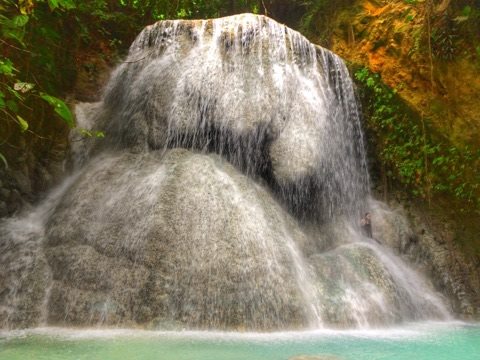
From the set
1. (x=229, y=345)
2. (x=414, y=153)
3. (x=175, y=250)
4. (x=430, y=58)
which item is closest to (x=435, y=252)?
(x=414, y=153)

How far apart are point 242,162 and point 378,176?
3157 mm

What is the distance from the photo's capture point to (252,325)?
4.98m

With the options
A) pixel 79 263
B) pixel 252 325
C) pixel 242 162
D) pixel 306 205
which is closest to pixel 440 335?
pixel 252 325

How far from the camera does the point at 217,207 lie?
6.08 metres

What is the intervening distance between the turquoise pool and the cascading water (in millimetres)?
398

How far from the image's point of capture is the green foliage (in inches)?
320

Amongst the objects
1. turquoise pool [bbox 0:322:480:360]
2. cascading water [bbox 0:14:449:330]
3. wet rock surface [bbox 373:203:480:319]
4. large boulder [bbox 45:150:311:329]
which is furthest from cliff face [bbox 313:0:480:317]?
large boulder [bbox 45:150:311:329]

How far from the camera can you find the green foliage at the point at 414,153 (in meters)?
8.14

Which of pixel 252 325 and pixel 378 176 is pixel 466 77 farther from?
pixel 252 325

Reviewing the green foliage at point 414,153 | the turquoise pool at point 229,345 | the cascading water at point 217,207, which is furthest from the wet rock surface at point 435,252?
the turquoise pool at point 229,345

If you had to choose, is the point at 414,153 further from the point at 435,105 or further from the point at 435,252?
the point at 435,252

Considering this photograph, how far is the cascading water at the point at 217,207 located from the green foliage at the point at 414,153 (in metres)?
0.55

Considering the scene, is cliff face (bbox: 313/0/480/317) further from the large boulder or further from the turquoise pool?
the large boulder

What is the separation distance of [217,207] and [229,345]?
7.47ft
